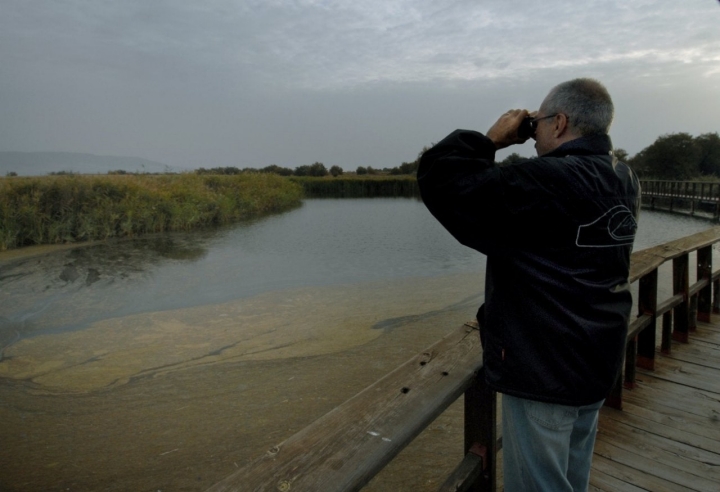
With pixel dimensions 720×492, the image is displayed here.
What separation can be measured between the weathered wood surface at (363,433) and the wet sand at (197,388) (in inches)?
77.2

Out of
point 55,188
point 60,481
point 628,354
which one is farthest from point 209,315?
point 55,188

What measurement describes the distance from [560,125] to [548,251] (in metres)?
0.32

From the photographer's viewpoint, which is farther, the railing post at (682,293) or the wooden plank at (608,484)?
the railing post at (682,293)

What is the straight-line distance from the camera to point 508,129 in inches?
45.6

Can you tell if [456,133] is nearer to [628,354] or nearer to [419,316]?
[628,354]

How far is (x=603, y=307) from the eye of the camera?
1.06 meters

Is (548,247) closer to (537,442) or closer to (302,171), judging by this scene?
(537,442)

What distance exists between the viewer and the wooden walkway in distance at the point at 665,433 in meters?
1.87

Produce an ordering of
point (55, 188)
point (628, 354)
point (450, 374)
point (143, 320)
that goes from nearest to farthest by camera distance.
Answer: point (450, 374)
point (628, 354)
point (143, 320)
point (55, 188)

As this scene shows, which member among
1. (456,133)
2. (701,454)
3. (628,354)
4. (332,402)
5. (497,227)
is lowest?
(332,402)

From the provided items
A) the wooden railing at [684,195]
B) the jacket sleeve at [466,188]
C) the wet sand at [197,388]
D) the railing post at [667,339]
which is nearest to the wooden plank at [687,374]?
the railing post at [667,339]

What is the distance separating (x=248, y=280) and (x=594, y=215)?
860 centimetres

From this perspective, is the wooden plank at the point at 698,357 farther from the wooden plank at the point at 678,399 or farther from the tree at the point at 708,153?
the tree at the point at 708,153

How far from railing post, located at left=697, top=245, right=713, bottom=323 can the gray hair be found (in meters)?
3.04
